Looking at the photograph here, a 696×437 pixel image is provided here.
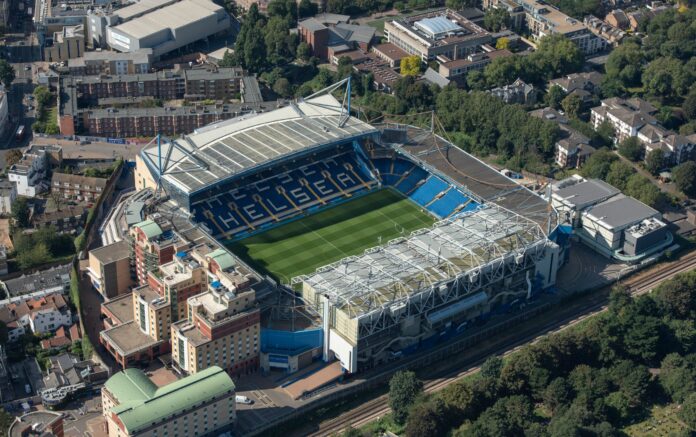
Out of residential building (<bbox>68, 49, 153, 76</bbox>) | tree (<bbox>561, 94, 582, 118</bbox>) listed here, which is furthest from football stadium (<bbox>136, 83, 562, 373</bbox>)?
residential building (<bbox>68, 49, 153, 76</bbox>)

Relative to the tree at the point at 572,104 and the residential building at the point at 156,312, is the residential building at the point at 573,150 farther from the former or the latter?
the residential building at the point at 156,312

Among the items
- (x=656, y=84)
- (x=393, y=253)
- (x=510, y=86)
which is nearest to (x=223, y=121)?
(x=393, y=253)

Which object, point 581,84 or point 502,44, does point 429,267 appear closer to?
point 581,84

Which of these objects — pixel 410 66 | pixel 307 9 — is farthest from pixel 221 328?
pixel 307 9

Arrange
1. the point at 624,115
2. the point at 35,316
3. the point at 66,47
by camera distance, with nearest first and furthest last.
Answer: the point at 35,316
the point at 624,115
the point at 66,47

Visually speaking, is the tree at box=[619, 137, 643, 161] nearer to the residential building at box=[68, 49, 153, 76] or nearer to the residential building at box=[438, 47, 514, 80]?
the residential building at box=[438, 47, 514, 80]

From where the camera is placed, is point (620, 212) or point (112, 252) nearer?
point (112, 252)

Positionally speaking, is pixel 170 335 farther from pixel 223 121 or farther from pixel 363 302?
pixel 223 121
